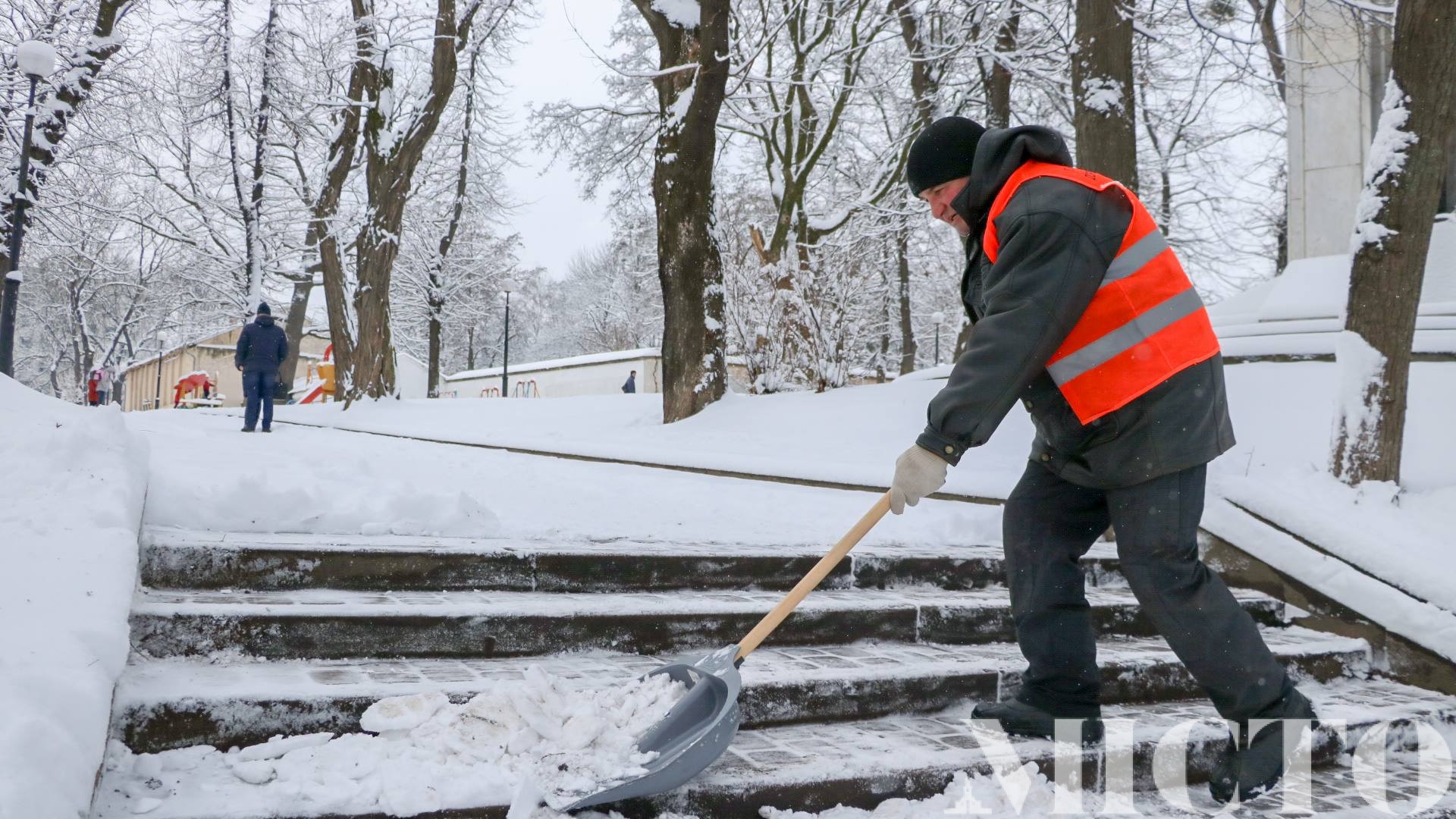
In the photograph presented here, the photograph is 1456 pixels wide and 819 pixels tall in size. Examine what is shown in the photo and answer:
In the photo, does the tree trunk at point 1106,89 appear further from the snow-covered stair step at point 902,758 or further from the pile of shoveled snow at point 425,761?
the pile of shoveled snow at point 425,761

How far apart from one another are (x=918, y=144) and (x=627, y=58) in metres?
17.7

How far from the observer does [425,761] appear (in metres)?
2.40

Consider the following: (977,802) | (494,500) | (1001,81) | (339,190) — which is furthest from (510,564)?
(339,190)

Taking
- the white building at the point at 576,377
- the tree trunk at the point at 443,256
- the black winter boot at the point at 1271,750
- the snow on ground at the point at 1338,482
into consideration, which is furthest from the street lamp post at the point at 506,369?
the black winter boot at the point at 1271,750

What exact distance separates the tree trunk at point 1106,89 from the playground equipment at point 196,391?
28.1m

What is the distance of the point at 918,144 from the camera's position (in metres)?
2.91


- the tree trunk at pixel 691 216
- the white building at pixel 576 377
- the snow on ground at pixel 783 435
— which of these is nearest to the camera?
the snow on ground at pixel 783 435

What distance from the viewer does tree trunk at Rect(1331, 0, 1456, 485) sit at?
4.77 m

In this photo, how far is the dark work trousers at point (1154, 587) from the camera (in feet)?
8.52

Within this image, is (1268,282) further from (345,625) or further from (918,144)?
(345,625)

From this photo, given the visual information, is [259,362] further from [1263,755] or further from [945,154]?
[1263,755]

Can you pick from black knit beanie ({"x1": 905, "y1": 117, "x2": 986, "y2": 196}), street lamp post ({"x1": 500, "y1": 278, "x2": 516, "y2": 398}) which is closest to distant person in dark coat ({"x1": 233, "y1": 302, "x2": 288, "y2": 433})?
black knit beanie ({"x1": 905, "y1": 117, "x2": 986, "y2": 196})

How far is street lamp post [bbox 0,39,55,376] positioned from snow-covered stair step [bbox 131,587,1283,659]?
11752mm

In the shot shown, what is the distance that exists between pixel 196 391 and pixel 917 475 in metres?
35.8
